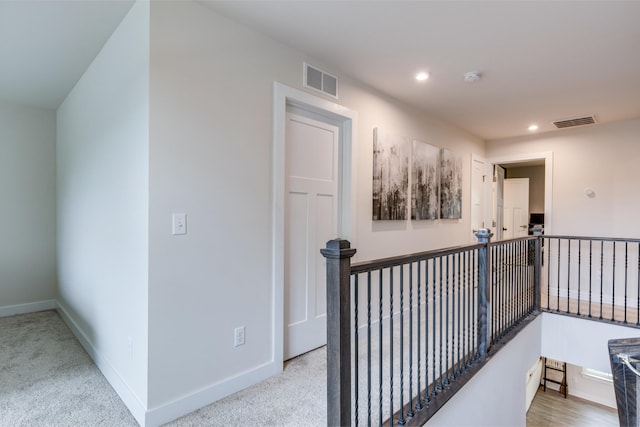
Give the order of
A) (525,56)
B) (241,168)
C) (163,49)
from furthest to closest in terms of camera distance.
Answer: (525,56), (241,168), (163,49)

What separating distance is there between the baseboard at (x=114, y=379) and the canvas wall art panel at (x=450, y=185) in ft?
12.1

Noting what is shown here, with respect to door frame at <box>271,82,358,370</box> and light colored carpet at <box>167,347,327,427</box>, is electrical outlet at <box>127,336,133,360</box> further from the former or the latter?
door frame at <box>271,82,358,370</box>

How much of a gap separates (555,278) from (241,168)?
16.5 feet

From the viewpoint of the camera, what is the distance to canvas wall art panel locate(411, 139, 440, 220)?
149 inches

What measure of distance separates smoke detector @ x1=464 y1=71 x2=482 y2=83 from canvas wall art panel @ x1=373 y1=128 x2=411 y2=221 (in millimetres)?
854

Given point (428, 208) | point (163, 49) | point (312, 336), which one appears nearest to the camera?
point (163, 49)

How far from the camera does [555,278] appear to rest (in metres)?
4.86

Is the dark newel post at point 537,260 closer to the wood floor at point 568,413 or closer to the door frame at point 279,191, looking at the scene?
the door frame at point 279,191

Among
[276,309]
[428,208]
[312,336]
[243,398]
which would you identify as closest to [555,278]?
[428,208]

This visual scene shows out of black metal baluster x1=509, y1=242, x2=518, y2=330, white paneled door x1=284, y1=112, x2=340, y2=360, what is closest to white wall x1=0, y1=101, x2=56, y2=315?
white paneled door x1=284, y1=112, x2=340, y2=360

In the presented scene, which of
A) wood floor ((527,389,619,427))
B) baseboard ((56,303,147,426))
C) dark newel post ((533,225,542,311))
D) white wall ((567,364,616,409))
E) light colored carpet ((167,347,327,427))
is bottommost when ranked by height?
wood floor ((527,389,619,427))

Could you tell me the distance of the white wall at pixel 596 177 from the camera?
4.17m

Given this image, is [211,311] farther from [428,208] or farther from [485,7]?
[428,208]

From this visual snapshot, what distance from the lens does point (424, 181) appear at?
12.9ft
